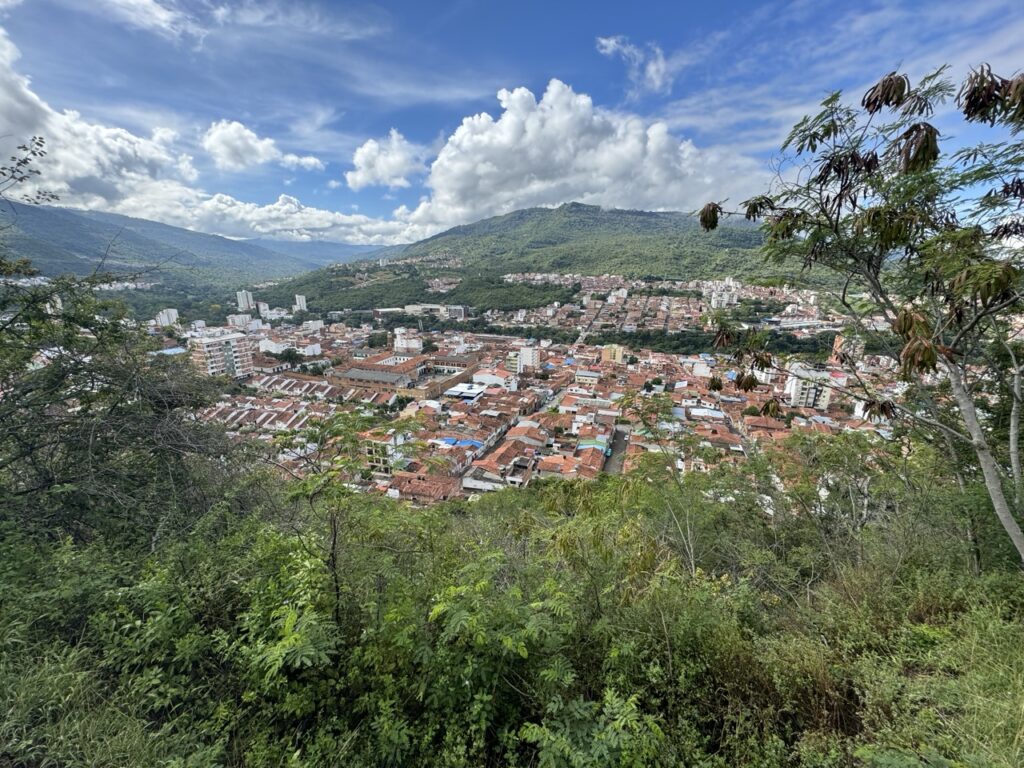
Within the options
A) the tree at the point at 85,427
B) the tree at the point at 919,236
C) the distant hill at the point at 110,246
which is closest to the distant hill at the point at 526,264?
the distant hill at the point at 110,246

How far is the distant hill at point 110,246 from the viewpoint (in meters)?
4.53

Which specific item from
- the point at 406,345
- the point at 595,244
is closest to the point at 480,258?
the point at 595,244

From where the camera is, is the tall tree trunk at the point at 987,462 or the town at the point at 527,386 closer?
the tall tree trunk at the point at 987,462

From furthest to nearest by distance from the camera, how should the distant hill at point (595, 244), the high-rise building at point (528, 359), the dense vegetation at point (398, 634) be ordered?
the distant hill at point (595, 244) → the high-rise building at point (528, 359) → the dense vegetation at point (398, 634)

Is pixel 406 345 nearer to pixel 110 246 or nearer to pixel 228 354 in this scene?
pixel 228 354

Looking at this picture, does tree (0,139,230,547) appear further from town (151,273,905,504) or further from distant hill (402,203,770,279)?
distant hill (402,203,770,279)

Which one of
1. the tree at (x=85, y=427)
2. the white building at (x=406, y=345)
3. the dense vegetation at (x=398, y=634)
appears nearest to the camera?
the dense vegetation at (x=398, y=634)

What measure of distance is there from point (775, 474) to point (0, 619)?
9.26 metres

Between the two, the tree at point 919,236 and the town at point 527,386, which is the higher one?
the tree at point 919,236

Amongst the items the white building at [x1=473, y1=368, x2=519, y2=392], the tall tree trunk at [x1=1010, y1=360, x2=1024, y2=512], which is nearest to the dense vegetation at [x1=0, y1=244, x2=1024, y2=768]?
the tall tree trunk at [x1=1010, y1=360, x2=1024, y2=512]

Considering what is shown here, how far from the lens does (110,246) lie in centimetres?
429

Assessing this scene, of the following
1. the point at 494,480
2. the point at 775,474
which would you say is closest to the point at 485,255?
the point at 494,480

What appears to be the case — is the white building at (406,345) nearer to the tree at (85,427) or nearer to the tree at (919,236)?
the tree at (85,427)

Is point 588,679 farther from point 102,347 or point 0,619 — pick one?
point 102,347
